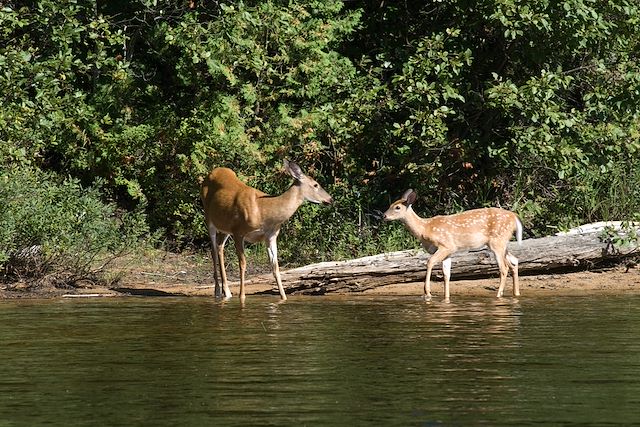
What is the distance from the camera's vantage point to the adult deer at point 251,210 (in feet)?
49.4

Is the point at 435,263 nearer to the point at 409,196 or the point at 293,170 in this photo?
the point at 409,196

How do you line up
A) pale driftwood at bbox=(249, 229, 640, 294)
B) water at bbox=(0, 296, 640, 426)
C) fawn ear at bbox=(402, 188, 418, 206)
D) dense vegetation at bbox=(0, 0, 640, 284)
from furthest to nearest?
dense vegetation at bbox=(0, 0, 640, 284)
fawn ear at bbox=(402, 188, 418, 206)
pale driftwood at bbox=(249, 229, 640, 294)
water at bbox=(0, 296, 640, 426)

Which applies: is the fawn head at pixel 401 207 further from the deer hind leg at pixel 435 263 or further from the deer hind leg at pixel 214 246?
the deer hind leg at pixel 214 246

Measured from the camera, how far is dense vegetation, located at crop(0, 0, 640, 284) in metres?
16.5

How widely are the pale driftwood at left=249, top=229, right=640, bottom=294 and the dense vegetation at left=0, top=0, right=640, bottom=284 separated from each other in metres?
0.79

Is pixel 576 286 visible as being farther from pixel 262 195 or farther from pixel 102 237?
pixel 102 237

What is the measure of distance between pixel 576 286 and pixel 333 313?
12.9ft

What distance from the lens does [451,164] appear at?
17.9 metres

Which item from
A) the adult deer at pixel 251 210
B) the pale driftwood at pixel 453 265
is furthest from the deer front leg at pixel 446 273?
the adult deer at pixel 251 210

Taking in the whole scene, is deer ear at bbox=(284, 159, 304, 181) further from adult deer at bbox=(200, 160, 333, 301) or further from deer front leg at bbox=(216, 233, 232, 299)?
deer front leg at bbox=(216, 233, 232, 299)

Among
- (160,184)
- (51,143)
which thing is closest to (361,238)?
(160,184)

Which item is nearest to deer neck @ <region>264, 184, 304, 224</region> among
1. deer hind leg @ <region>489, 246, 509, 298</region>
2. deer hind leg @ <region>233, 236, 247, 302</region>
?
deer hind leg @ <region>233, 236, 247, 302</region>

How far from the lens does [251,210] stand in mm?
15047

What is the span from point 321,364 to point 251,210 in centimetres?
618
